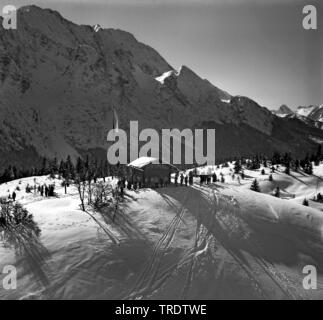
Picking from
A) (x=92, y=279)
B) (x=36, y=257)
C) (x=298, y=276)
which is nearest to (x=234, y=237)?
(x=298, y=276)

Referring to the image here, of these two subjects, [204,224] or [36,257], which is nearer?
[36,257]

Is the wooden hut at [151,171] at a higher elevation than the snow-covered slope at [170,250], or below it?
higher

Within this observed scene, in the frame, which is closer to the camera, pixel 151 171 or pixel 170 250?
pixel 170 250

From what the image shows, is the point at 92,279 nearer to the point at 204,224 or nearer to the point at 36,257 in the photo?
the point at 36,257

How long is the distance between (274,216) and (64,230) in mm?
25999

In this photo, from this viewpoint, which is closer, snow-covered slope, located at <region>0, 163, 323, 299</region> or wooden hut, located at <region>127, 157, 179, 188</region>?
snow-covered slope, located at <region>0, 163, 323, 299</region>

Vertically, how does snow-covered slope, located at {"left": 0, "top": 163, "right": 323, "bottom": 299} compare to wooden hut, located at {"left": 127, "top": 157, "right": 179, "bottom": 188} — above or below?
below

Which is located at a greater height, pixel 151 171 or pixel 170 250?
pixel 151 171

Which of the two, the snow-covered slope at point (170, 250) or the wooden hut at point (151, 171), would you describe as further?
the wooden hut at point (151, 171)

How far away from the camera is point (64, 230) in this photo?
47.2 meters

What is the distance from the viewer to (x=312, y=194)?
5271 inches
